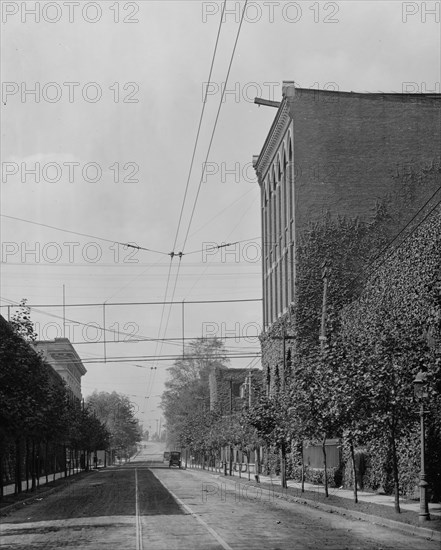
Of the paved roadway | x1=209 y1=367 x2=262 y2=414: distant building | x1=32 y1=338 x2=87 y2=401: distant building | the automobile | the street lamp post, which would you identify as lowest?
the automobile

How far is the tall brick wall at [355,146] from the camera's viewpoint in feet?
164

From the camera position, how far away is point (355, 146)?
50.5 metres

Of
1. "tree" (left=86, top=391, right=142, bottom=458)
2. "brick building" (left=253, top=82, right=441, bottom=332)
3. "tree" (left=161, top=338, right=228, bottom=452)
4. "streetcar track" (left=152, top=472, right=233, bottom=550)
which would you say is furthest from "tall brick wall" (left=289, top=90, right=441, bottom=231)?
"tree" (left=86, top=391, right=142, bottom=458)

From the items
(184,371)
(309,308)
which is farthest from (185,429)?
(309,308)

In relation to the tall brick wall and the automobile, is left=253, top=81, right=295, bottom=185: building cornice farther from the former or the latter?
the automobile

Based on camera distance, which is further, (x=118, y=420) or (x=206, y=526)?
(x=118, y=420)

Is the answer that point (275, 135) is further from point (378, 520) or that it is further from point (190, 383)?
point (190, 383)

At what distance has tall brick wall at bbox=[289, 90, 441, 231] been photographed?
50000 millimetres

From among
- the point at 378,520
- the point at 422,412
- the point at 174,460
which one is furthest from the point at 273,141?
the point at 174,460

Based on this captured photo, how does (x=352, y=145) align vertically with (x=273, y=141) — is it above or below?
below

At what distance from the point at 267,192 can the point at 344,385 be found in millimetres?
37939

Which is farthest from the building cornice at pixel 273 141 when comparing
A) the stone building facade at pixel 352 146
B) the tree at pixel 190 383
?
the tree at pixel 190 383

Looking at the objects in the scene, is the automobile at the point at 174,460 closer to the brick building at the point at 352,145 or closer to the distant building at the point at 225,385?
the distant building at the point at 225,385

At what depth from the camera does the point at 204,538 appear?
19.0 m
